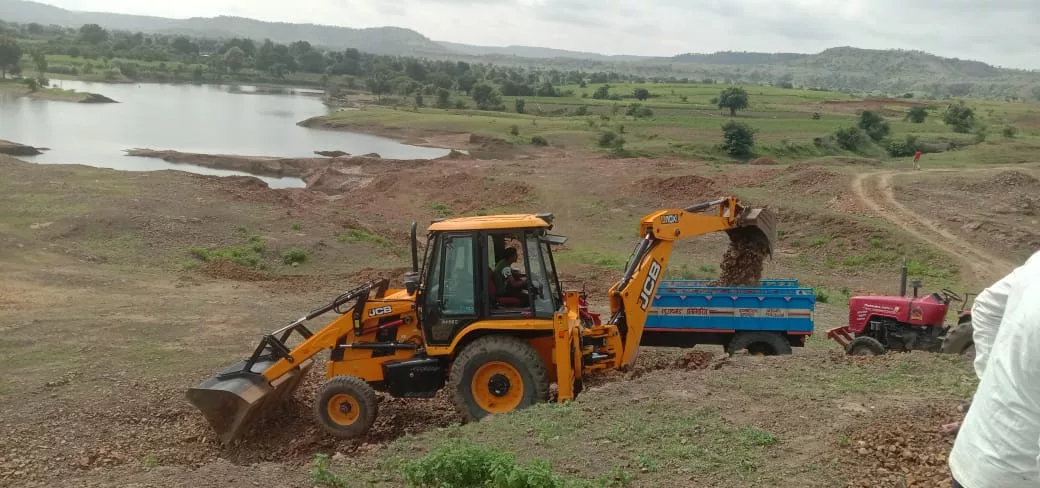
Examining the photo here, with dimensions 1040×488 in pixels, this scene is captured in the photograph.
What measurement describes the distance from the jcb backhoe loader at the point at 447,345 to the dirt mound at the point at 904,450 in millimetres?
3173

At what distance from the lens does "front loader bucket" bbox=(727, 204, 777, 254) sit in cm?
1123

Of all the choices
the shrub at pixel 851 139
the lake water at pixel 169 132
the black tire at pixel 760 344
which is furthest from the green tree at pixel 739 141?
the black tire at pixel 760 344

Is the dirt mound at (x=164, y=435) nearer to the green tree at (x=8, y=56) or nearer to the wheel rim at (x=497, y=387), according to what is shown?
the wheel rim at (x=497, y=387)

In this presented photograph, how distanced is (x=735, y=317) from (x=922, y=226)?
14608mm

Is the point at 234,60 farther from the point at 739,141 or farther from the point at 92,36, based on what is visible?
the point at 739,141

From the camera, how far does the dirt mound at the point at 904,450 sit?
5.79m

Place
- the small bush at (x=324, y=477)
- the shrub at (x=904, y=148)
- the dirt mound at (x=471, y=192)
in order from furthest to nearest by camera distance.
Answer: the shrub at (x=904, y=148) < the dirt mound at (x=471, y=192) < the small bush at (x=324, y=477)

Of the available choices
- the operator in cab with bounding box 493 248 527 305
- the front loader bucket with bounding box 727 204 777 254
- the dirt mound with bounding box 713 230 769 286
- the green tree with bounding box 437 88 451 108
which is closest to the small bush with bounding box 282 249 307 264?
the dirt mound with bounding box 713 230 769 286

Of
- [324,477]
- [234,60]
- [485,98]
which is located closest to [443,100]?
[485,98]

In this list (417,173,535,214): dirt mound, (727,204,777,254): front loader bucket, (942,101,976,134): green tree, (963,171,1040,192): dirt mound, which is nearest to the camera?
(727,204,777,254): front loader bucket

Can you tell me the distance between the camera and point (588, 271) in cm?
2062

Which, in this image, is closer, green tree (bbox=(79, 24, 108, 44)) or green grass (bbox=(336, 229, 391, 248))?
green grass (bbox=(336, 229, 391, 248))

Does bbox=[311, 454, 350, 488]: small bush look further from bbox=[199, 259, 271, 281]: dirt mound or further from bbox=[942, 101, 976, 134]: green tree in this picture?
bbox=[942, 101, 976, 134]: green tree

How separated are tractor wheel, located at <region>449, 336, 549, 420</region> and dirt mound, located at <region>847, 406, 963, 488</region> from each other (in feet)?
10.6
